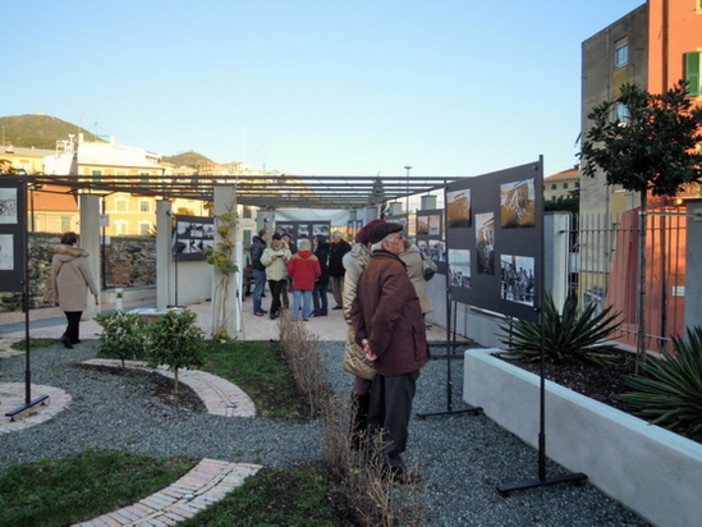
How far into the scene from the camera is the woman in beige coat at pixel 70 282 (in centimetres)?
918

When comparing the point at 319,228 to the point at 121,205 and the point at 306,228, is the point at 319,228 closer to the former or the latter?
the point at 306,228

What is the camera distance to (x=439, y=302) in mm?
11984

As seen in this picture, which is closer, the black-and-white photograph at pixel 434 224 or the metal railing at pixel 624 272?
the metal railing at pixel 624 272

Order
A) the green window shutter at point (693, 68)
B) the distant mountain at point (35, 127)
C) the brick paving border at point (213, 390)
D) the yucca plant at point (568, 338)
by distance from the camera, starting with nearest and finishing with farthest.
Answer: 1. the yucca plant at point (568, 338)
2. the brick paving border at point (213, 390)
3. the green window shutter at point (693, 68)
4. the distant mountain at point (35, 127)

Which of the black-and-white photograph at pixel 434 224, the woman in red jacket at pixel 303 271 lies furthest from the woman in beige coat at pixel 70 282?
the black-and-white photograph at pixel 434 224

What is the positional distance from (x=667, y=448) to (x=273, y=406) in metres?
3.78

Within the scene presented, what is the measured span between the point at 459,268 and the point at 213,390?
3100 millimetres

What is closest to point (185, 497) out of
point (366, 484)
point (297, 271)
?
point (366, 484)

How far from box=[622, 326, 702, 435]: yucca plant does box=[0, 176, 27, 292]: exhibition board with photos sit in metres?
5.86

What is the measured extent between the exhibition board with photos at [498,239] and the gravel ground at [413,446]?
3.91 feet

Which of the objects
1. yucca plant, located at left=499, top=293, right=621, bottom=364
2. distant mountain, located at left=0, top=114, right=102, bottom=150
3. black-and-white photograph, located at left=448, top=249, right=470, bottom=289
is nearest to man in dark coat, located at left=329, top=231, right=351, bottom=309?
black-and-white photograph, located at left=448, top=249, right=470, bottom=289

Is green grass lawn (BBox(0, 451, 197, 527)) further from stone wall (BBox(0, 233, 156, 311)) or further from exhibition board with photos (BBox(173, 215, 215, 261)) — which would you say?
stone wall (BBox(0, 233, 156, 311))

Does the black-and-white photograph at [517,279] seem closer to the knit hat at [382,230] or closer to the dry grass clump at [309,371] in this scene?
the knit hat at [382,230]

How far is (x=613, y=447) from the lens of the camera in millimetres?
3879
